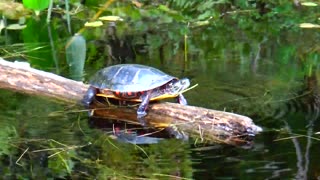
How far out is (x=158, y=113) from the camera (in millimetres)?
3537

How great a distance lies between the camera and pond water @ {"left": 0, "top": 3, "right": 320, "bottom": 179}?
2.75m

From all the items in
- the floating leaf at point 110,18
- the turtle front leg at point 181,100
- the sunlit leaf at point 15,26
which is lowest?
the floating leaf at point 110,18

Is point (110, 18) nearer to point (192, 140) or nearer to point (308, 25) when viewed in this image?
point (308, 25)

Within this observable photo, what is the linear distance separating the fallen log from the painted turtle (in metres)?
0.06

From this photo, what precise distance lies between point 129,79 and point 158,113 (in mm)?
279

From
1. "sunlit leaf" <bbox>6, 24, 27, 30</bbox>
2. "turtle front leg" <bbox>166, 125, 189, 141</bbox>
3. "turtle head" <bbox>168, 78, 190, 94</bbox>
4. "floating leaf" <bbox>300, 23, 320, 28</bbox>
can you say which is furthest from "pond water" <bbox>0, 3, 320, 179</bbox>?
"floating leaf" <bbox>300, 23, 320, 28</bbox>

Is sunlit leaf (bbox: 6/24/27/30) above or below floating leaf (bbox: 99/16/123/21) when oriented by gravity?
above

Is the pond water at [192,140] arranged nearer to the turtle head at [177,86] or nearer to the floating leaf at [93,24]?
the turtle head at [177,86]

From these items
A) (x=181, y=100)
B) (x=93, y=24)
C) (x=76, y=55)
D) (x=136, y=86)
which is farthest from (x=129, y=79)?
(x=93, y=24)

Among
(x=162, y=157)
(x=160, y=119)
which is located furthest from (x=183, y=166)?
(x=160, y=119)

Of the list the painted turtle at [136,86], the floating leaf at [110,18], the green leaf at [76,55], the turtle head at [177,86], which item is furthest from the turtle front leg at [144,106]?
the floating leaf at [110,18]

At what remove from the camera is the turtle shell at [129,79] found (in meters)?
3.61

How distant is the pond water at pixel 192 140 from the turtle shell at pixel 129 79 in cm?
23

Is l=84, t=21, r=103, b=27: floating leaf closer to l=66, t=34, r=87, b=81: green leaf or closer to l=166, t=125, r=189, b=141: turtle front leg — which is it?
l=66, t=34, r=87, b=81: green leaf
